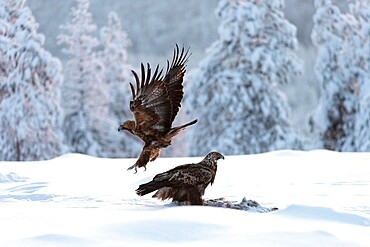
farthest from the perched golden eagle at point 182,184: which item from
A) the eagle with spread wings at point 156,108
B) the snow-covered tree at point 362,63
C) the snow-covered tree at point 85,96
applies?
the snow-covered tree at point 85,96

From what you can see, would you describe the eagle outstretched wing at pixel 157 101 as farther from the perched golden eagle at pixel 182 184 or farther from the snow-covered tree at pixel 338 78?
the snow-covered tree at pixel 338 78

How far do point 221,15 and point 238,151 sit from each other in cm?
615

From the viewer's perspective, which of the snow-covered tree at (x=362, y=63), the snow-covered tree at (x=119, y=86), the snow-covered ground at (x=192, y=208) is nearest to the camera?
the snow-covered ground at (x=192, y=208)

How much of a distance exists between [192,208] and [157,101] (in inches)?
96.1

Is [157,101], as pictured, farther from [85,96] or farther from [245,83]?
[85,96]

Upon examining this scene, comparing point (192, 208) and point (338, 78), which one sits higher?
point (338, 78)

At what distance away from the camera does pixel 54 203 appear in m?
6.87

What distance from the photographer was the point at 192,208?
18.3 feet

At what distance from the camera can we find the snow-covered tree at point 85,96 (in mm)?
34469

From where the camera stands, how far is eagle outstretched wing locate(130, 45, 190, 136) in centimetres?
770

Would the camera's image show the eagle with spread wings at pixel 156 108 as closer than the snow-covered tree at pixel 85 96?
Yes

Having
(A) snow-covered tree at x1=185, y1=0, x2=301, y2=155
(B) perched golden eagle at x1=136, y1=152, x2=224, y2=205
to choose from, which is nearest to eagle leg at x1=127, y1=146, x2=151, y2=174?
(B) perched golden eagle at x1=136, y1=152, x2=224, y2=205

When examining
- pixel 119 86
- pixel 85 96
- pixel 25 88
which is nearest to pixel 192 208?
pixel 25 88

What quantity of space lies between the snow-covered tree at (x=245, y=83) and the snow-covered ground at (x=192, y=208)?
56.8 feet
